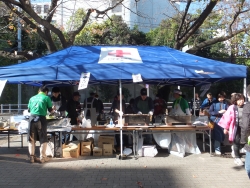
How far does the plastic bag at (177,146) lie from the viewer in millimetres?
7735

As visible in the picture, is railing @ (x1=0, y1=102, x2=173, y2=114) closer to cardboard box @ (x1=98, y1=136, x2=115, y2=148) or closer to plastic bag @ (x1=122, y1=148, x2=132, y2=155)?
cardboard box @ (x1=98, y1=136, x2=115, y2=148)

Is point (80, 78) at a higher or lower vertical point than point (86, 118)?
higher

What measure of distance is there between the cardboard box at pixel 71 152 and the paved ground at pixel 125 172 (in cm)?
17

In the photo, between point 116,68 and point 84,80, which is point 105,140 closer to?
point 84,80

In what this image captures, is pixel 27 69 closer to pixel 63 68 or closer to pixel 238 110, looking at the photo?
pixel 63 68

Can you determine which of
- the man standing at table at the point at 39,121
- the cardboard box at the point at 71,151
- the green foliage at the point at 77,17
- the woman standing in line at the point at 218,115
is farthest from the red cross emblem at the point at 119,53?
the green foliage at the point at 77,17

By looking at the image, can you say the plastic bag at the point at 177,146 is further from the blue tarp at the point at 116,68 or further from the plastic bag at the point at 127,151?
the blue tarp at the point at 116,68

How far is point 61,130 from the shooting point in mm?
7270

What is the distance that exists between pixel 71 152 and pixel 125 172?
1.86 m

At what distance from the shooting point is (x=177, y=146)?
25.5 ft

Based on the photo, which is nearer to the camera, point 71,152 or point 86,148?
point 71,152

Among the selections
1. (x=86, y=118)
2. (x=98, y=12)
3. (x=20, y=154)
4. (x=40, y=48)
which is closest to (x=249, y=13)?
(x=98, y=12)

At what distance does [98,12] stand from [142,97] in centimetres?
502

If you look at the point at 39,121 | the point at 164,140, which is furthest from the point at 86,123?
the point at 164,140
